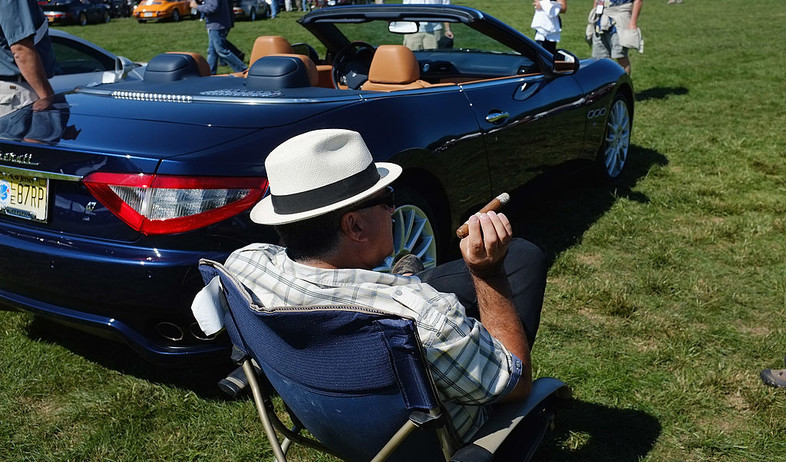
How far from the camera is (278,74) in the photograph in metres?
3.71

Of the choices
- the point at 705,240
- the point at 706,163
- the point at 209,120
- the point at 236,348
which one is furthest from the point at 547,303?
the point at 706,163

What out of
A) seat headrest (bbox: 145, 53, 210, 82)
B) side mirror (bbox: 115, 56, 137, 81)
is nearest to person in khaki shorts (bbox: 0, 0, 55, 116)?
Result: seat headrest (bbox: 145, 53, 210, 82)

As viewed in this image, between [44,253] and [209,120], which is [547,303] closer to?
[209,120]

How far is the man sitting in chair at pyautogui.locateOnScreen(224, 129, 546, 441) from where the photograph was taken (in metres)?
1.82

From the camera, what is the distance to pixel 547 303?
4.06 m

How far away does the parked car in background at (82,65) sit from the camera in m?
6.74

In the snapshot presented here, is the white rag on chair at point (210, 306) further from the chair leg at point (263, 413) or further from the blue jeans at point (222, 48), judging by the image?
the blue jeans at point (222, 48)

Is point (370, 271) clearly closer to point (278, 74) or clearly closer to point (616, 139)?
point (278, 74)

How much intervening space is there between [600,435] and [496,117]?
1894 mm

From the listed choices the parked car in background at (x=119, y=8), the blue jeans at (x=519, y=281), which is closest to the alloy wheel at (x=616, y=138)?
the blue jeans at (x=519, y=281)

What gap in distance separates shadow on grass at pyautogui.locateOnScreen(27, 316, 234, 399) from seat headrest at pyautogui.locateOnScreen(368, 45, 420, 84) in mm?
1774

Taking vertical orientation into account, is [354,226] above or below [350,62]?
above

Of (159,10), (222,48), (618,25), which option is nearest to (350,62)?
(618,25)

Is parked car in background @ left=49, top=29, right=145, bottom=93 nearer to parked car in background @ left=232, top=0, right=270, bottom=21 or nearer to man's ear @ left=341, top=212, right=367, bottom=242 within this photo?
man's ear @ left=341, top=212, right=367, bottom=242
